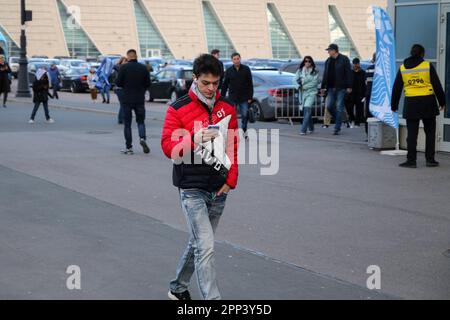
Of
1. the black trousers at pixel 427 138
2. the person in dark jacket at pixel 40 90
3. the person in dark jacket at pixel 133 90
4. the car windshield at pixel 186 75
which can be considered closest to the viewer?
the black trousers at pixel 427 138

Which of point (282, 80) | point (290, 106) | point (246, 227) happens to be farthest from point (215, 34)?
point (246, 227)

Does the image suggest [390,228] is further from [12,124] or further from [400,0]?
[12,124]

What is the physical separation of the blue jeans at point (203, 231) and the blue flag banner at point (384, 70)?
34.5 ft

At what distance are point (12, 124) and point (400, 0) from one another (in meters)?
10.9

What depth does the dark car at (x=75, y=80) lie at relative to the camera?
145 ft

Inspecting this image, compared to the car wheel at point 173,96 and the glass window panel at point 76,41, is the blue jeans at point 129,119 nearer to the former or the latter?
the car wheel at point 173,96

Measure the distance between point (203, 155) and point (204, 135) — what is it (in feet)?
0.49

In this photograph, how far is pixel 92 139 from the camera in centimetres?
1938

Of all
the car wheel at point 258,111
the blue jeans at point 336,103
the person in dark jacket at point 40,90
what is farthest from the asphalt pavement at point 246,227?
the car wheel at point 258,111

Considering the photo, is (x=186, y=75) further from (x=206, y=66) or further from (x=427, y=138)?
(x=206, y=66)

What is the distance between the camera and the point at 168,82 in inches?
1374

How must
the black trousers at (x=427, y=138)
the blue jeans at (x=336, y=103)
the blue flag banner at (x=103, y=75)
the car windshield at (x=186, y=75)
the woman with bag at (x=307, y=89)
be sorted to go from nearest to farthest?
the black trousers at (x=427, y=138)
the woman with bag at (x=307, y=89)
the blue jeans at (x=336, y=103)
the blue flag banner at (x=103, y=75)
the car windshield at (x=186, y=75)

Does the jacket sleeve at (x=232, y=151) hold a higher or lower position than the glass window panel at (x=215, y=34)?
lower
